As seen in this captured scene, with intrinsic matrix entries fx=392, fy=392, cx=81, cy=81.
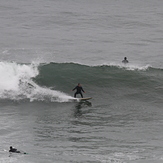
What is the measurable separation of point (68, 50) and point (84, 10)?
83.6ft

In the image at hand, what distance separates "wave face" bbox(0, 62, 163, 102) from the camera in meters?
27.8

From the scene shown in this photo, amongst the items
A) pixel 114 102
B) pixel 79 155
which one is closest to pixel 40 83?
pixel 114 102

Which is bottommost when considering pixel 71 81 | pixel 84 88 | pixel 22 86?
pixel 22 86

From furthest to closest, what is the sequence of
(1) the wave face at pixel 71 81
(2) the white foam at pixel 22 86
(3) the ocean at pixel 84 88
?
(1) the wave face at pixel 71 81 < (2) the white foam at pixel 22 86 < (3) the ocean at pixel 84 88

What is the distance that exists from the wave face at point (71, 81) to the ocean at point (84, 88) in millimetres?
69

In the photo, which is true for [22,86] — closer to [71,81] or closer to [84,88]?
[71,81]

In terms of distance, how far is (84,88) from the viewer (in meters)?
29.2

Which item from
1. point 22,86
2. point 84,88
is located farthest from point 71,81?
point 22,86

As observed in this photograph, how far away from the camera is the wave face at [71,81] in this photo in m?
27.8

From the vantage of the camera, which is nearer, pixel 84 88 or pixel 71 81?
pixel 84 88

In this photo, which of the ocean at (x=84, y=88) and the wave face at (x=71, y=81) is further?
the wave face at (x=71, y=81)

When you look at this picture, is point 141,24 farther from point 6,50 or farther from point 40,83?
point 40,83

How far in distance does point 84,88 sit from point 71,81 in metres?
1.65

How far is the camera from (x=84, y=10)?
66438mm
